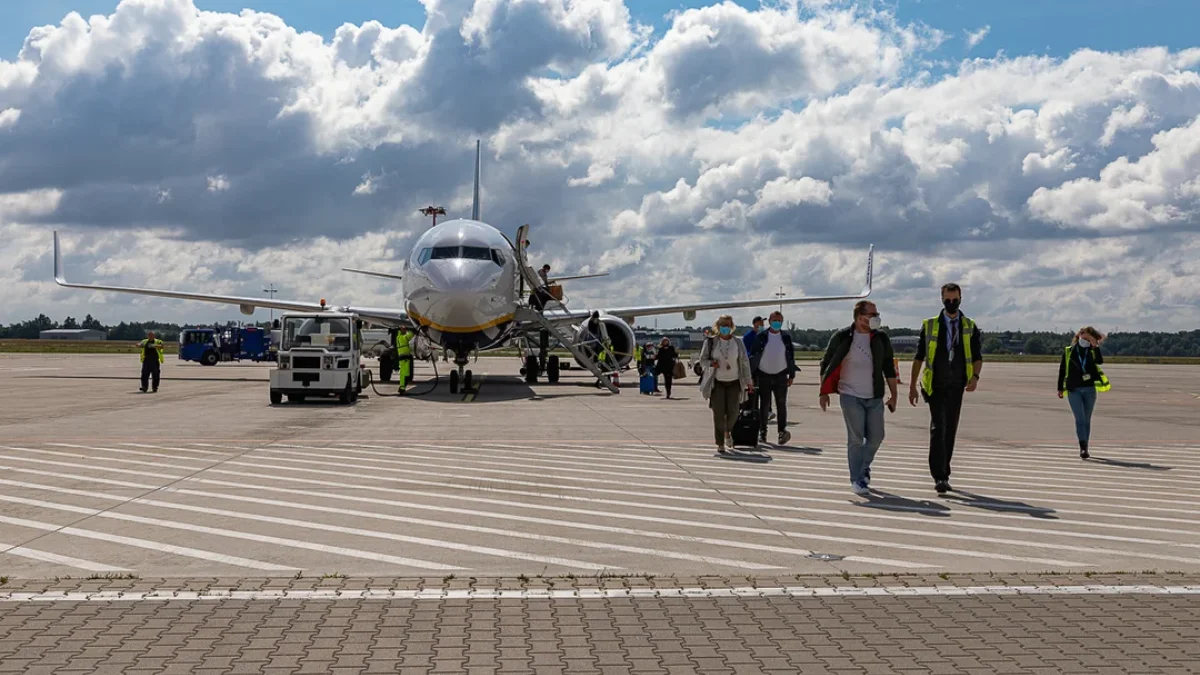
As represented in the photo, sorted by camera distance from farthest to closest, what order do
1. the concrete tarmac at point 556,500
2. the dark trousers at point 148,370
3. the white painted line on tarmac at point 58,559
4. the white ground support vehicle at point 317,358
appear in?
1. the dark trousers at point 148,370
2. the white ground support vehicle at point 317,358
3. the concrete tarmac at point 556,500
4. the white painted line on tarmac at point 58,559

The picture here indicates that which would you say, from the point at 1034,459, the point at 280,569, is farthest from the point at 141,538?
the point at 1034,459

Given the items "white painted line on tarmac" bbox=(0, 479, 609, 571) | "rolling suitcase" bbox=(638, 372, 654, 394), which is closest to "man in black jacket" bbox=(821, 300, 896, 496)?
"white painted line on tarmac" bbox=(0, 479, 609, 571)

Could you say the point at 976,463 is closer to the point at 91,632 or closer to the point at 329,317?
the point at 91,632

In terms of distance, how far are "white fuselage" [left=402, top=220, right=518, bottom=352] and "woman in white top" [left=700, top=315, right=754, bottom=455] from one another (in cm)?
1280

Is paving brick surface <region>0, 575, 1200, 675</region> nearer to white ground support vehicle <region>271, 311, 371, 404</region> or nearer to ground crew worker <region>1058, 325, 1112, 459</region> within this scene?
ground crew worker <region>1058, 325, 1112, 459</region>

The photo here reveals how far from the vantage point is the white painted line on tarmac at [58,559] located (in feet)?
22.9

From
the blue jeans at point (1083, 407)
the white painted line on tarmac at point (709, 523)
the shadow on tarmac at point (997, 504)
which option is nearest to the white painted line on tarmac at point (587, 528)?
the white painted line on tarmac at point (709, 523)

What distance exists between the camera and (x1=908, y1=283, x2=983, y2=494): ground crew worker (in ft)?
35.8

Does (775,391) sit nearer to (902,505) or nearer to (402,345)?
Result: (902,505)

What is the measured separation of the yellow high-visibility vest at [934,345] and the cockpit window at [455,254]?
17.7 m

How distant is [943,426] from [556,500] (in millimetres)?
3995

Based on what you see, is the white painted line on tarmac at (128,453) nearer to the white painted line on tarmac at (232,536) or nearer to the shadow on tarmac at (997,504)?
the white painted line on tarmac at (232,536)

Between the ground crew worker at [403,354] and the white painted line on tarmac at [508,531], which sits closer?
the white painted line on tarmac at [508,531]

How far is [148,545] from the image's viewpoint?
775cm
